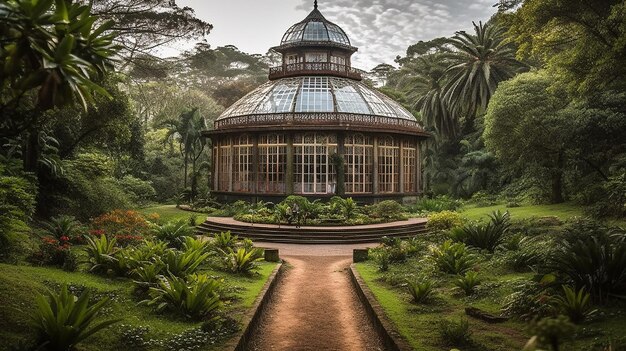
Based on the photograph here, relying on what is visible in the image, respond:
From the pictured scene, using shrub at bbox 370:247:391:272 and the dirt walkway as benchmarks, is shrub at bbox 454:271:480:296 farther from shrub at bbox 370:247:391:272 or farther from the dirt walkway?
shrub at bbox 370:247:391:272

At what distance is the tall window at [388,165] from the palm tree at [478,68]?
10364 mm

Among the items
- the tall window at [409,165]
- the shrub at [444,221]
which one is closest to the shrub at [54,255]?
the shrub at [444,221]

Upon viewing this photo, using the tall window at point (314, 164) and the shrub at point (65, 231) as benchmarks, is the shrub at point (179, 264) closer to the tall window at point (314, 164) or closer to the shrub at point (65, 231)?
the shrub at point (65, 231)

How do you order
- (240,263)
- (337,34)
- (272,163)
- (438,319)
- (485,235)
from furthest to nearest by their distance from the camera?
1. (337,34)
2. (272,163)
3. (485,235)
4. (240,263)
5. (438,319)

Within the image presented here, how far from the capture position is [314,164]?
2758 cm

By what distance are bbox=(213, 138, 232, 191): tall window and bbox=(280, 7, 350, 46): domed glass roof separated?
9.16 m

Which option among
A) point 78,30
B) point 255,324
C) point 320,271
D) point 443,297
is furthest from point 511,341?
point 320,271

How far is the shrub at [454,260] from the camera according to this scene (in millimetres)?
11578

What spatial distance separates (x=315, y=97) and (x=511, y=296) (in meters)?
22.2

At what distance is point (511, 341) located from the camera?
23.1 feet

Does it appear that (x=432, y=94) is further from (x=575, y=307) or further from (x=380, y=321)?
(x=575, y=307)

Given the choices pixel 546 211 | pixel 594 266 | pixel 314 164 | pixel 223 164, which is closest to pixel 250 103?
pixel 223 164

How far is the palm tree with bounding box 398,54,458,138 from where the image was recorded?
40.2 metres

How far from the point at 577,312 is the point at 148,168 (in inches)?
1417
